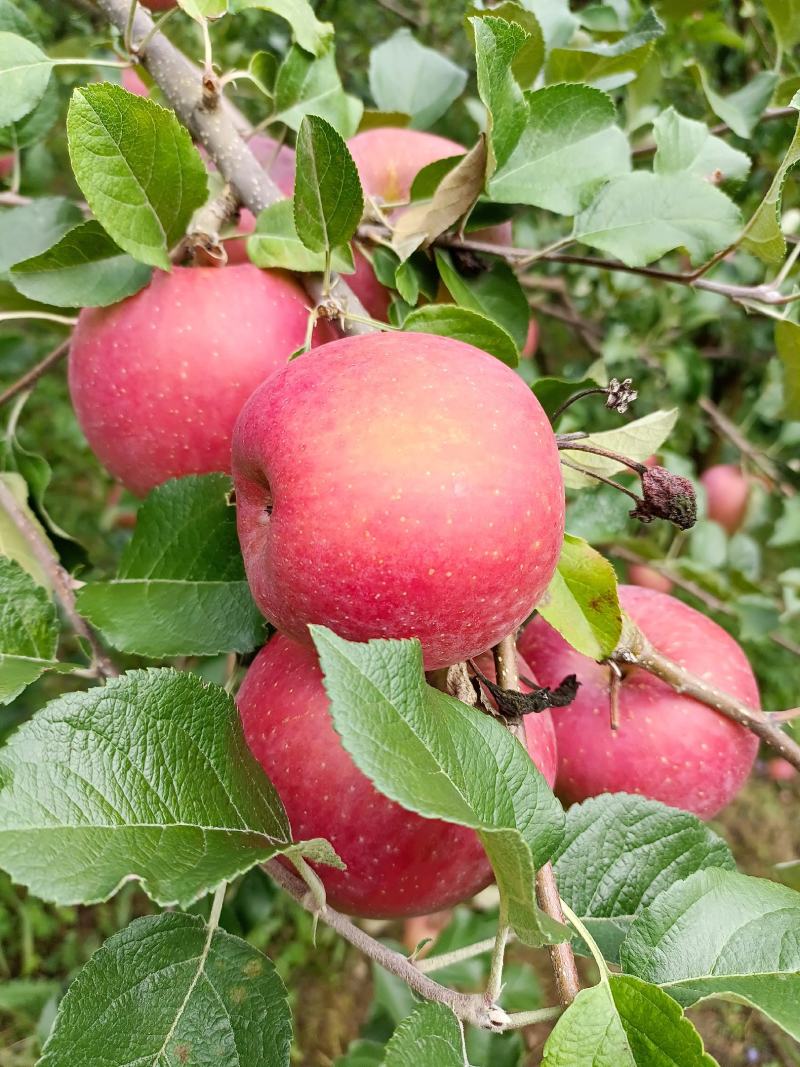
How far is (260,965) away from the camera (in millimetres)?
565

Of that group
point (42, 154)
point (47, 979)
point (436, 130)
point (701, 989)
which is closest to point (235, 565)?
point (701, 989)

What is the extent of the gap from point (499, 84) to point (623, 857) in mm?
549

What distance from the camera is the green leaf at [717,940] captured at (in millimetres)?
462

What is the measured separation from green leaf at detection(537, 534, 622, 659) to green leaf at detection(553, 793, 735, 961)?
11cm

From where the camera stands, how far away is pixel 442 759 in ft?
1.39

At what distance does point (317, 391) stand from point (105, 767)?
0.24m

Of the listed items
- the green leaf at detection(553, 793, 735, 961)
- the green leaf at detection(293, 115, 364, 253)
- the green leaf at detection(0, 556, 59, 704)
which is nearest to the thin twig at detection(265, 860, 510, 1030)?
the green leaf at detection(553, 793, 735, 961)

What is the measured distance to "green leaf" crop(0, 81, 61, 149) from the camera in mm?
888

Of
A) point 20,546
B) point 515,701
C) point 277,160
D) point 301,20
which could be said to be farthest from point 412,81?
point 515,701

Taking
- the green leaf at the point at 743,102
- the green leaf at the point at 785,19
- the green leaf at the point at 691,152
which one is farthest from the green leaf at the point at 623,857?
the green leaf at the point at 785,19

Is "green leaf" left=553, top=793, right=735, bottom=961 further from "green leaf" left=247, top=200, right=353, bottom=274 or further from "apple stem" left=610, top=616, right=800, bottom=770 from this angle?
"green leaf" left=247, top=200, right=353, bottom=274

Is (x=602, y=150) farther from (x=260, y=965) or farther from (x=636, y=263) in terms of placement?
(x=260, y=965)

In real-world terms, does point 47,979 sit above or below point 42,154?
below

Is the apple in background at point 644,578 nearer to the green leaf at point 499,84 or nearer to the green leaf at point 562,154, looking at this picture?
the green leaf at point 562,154
